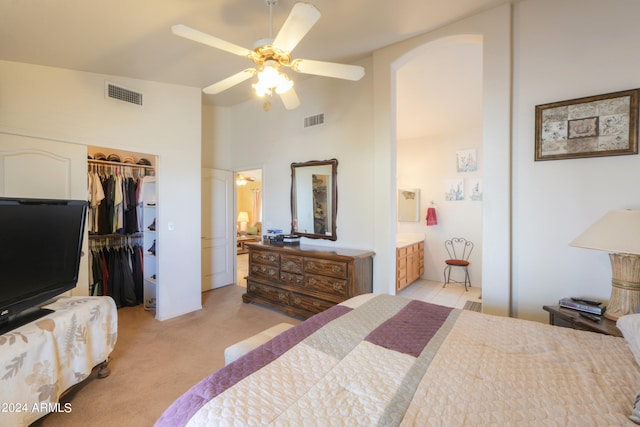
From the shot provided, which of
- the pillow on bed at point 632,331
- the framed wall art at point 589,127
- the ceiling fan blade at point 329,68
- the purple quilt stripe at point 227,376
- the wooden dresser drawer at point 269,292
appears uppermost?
the ceiling fan blade at point 329,68

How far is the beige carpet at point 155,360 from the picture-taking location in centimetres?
181

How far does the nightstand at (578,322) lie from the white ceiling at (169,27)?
2.33m

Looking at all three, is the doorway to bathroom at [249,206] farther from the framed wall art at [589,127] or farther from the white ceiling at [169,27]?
the framed wall art at [589,127]

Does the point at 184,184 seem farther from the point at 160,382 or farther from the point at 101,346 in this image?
the point at 160,382

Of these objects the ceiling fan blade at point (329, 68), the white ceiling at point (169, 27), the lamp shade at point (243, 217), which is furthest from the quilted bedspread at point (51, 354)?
the lamp shade at point (243, 217)

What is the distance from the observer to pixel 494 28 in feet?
7.20

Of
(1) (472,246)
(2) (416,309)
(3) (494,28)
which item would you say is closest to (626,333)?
(2) (416,309)

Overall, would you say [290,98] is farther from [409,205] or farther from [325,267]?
[409,205]

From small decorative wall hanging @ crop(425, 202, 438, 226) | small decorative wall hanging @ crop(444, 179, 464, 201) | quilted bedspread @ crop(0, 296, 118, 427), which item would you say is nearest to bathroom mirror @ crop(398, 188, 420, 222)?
small decorative wall hanging @ crop(425, 202, 438, 226)

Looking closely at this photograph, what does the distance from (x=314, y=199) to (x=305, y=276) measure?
40.9 inches

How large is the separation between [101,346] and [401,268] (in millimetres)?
3583

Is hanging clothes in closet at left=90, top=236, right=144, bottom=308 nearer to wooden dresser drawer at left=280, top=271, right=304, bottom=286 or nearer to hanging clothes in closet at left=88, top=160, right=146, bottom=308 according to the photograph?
hanging clothes in closet at left=88, top=160, right=146, bottom=308

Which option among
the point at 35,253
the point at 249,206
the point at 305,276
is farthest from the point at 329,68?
the point at 249,206

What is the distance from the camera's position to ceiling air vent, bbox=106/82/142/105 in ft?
9.31
